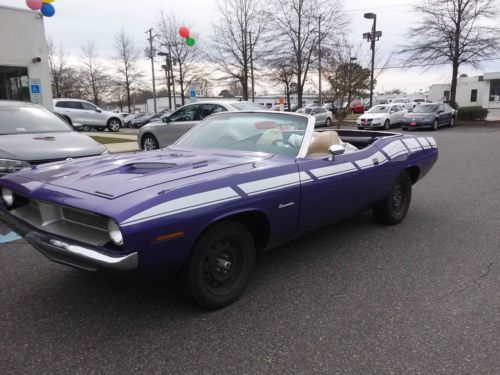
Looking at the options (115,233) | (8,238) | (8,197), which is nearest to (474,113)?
(8,238)

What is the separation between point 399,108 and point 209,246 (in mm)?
25709

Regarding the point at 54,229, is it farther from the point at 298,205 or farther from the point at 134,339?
the point at 298,205

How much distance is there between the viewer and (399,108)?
25812mm

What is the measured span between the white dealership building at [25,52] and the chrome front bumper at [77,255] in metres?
15.7

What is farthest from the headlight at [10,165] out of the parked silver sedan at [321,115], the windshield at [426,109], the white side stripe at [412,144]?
the parked silver sedan at [321,115]

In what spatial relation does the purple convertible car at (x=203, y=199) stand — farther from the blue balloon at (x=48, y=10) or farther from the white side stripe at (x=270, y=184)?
the blue balloon at (x=48, y=10)

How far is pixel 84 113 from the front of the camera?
21.4 meters

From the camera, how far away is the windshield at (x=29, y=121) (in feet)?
20.2

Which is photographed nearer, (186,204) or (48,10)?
(186,204)

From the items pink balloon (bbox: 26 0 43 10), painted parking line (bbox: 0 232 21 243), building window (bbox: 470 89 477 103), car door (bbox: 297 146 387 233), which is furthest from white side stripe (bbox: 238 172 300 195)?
building window (bbox: 470 89 477 103)

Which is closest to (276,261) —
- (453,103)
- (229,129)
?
(229,129)

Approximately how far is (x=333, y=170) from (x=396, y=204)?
1717 millimetres

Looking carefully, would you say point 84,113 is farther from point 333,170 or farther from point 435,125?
point 333,170

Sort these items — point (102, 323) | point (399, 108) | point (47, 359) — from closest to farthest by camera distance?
1. point (47, 359)
2. point (102, 323)
3. point (399, 108)
